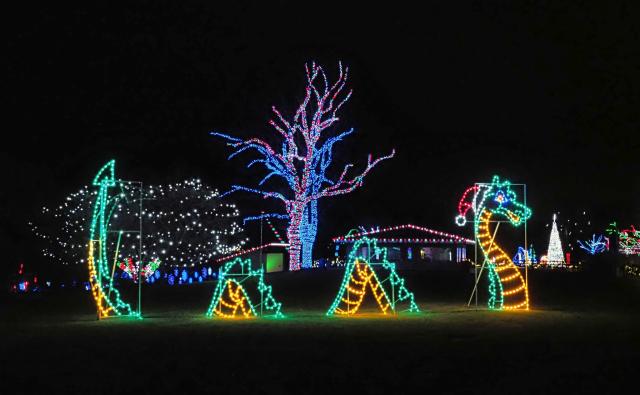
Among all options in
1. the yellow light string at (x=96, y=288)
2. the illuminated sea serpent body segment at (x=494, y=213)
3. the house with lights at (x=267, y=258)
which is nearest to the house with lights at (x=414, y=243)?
the house with lights at (x=267, y=258)

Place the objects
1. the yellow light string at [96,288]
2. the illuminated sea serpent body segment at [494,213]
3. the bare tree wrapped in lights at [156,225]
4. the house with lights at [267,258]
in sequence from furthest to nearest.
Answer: the house with lights at [267,258] < the bare tree wrapped in lights at [156,225] < the illuminated sea serpent body segment at [494,213] < the yellow light string at [96,288]

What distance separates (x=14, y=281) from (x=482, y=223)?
51.9 feet

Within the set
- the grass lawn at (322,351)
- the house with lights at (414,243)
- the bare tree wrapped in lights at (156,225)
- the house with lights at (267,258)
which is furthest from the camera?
the house with lights at (414,243)

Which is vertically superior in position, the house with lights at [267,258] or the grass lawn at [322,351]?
the house with lights at [267,258]

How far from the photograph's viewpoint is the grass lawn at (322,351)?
8.45 metres

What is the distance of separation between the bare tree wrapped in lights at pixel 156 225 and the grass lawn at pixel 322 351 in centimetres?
1287

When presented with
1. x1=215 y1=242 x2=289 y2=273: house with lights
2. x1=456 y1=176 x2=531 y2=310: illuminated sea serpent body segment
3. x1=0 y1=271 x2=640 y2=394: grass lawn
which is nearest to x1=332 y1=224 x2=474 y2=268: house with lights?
x1=215 y1=242 x2=289 y2=273: house with lights

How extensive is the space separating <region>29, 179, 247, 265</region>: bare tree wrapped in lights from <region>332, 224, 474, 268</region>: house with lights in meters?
12.0

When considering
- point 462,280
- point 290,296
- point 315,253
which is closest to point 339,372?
point 290,296

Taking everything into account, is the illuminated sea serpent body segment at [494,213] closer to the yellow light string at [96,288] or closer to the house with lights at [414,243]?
the yellow light string at [96,288]

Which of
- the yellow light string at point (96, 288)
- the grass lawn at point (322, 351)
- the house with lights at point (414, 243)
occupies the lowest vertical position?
the grass lawn at point (322, 351)

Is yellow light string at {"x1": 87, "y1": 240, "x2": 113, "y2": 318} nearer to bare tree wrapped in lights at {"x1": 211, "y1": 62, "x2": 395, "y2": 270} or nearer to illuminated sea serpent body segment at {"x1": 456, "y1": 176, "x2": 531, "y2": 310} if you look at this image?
illuminated sea serpent body segment at {"x1": 456, "y1": 176, "x2": 531, "y2": 310}

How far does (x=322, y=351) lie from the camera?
11.0 meters

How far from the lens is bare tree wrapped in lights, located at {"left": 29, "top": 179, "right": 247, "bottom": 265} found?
32188mm
